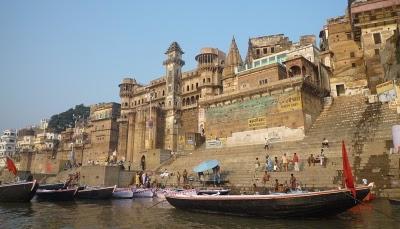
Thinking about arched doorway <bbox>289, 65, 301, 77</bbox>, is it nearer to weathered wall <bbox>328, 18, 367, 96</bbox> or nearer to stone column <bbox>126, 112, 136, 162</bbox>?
weathered wall <bbox>328, 18, 367, 96</bbox>

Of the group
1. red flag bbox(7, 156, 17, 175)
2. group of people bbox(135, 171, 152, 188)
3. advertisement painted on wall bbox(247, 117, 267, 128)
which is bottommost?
group of people bbox(135, 171, 152, 188)

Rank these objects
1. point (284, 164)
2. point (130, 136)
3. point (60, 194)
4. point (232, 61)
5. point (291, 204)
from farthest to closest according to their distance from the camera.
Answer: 1. point (130, 136)
2. point (232, 61)
3. point (60, 194)
4. point (284, 164)
5. point (291, 204)

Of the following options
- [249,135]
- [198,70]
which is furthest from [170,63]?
[249,135]

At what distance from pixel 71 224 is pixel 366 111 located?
22.3 m

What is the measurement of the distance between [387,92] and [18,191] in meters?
26.5

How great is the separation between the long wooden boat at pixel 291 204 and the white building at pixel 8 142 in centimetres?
9730

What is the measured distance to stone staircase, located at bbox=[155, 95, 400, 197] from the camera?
58.7 ft

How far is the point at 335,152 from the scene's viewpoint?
20672 mm

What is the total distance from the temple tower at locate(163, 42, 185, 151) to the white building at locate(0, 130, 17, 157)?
6751 cm

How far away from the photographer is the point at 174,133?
4522 cm

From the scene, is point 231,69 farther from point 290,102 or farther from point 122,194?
point 122,194

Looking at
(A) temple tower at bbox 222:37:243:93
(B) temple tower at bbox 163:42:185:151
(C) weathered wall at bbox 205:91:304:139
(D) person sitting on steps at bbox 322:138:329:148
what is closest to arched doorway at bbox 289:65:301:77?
(C) weathered wall at bbox 205:91:304:139

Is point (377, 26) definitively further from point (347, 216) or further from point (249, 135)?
point (347, 216)

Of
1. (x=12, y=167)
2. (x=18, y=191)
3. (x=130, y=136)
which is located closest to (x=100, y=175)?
(x=12, y=167)
